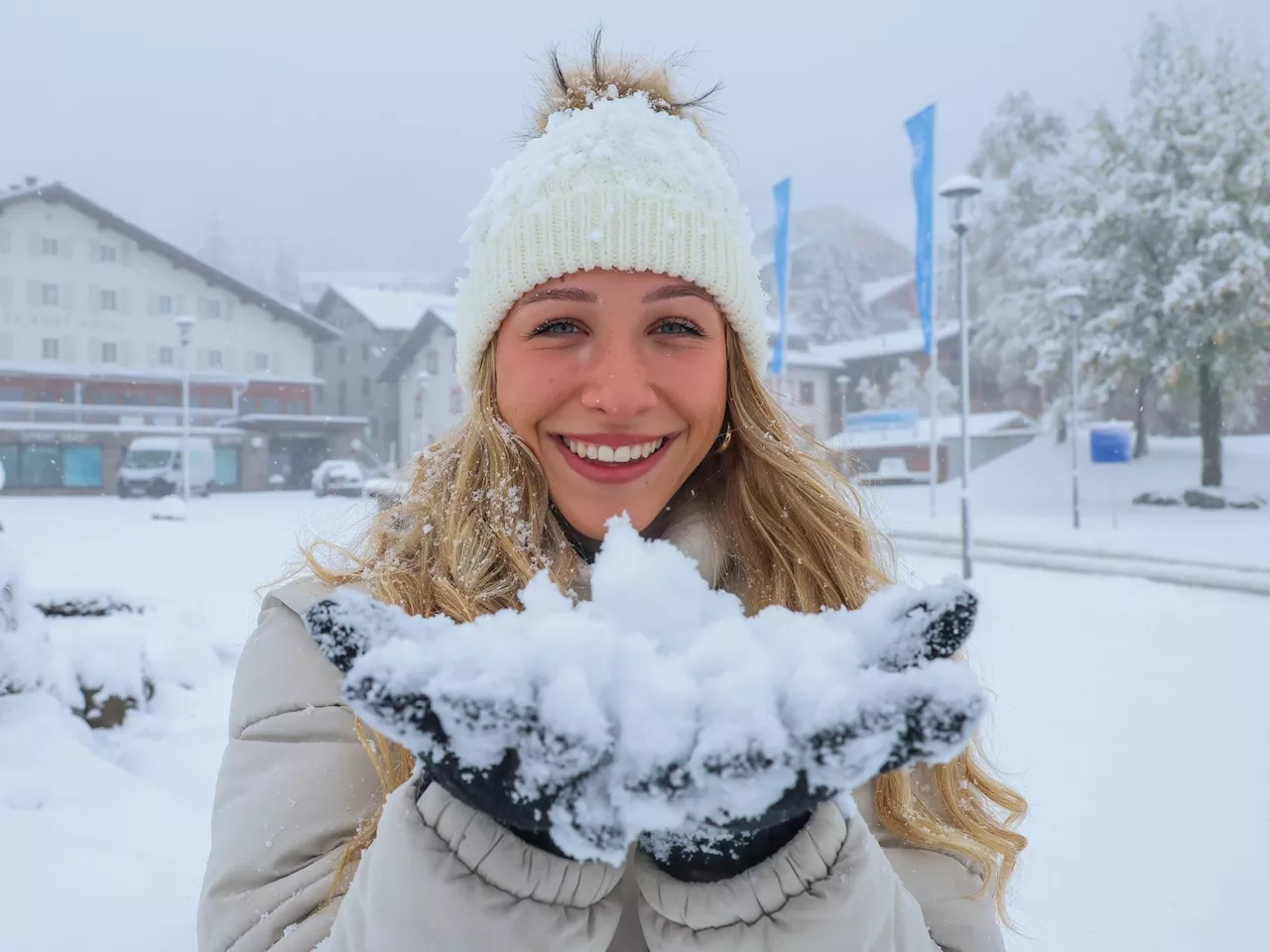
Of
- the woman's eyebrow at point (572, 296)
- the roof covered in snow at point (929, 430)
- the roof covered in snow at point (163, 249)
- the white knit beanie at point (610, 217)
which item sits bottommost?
the woman's eyebrow at point (572, 296)

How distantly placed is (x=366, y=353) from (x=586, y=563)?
44.2 m

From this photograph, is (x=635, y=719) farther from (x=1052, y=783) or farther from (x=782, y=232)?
(x=782, y=232)

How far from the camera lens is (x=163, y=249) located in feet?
105

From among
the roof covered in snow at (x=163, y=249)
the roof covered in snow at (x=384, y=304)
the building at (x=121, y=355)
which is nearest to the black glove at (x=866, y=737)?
the building at (x=121, y=355)

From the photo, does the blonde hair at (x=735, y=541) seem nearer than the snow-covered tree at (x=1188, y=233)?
Yes

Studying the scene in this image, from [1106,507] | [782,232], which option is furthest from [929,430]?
[782,232]

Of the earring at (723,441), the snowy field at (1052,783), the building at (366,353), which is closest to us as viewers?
the earring at (723,441)

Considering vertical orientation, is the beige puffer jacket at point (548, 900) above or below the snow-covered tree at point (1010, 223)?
below

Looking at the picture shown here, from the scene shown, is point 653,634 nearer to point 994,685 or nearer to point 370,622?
point 370,622

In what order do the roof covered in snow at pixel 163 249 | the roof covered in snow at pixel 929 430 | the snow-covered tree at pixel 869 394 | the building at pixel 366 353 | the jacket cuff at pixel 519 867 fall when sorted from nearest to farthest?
1. the jacket cuff at pixel 519 867
2. the roof covered in snow at pixel 163 249
3. the roof covered in snow at pixel 929 430
4. the snow-covered tree at pixel 869 394
5. the building at pixel 366 353

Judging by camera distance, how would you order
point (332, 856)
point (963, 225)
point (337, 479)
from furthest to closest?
point (337, 479) < point (963, 225) < point (332, 856)

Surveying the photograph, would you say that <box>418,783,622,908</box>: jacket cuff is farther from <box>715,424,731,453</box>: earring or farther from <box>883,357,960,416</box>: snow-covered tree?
<box>883,357,960,416</box>: snow-covered tree

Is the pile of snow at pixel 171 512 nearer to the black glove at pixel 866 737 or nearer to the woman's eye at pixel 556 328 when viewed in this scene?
the woman's eye at pixel 556 328

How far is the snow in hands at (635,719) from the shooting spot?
715 mm
